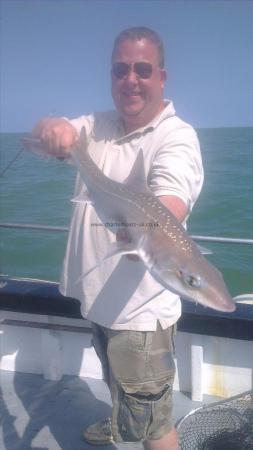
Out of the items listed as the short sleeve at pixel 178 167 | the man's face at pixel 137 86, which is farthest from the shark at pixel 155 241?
the man's face at pixel 137 86

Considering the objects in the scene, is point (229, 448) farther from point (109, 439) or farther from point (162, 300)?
point (162, 300)

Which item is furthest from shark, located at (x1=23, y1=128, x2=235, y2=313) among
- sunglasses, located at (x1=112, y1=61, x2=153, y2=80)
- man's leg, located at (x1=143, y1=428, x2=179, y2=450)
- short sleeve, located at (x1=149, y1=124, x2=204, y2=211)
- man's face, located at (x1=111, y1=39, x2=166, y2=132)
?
man's leg, located at (x1=143, y1=428, x2=179, y2=450)

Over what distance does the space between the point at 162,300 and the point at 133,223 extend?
64 cm

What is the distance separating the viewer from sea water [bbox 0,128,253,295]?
12.4m

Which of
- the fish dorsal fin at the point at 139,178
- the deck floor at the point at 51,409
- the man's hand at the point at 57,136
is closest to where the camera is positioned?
the fish dorsal fin at the point at 139,178

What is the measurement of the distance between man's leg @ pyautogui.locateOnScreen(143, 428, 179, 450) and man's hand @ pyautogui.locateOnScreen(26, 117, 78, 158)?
6.50 ft

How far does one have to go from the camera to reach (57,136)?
288cm

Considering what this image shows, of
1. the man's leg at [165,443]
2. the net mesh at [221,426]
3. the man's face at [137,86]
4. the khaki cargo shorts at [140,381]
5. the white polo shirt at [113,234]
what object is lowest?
the net mesh at [221,426]

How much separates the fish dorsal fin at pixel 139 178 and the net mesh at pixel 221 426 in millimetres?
2098

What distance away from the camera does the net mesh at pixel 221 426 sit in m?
3.24

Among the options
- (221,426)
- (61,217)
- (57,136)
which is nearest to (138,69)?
(57,136)

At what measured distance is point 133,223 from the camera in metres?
2.30

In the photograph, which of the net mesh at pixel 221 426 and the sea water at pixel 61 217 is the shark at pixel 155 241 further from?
the sea water at pixel 61 217

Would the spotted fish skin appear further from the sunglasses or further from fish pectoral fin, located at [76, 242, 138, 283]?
the sunglasses
